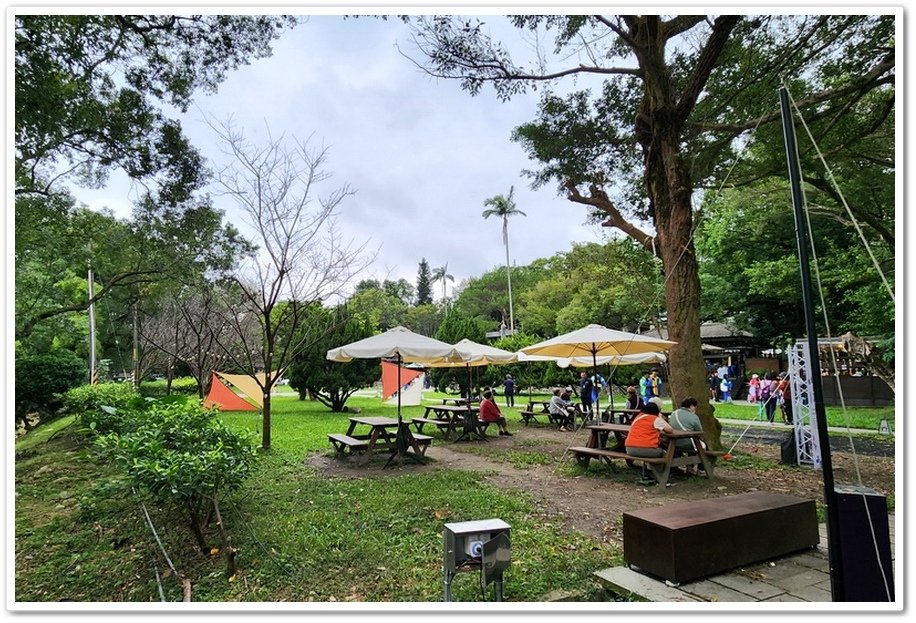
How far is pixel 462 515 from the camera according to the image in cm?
523

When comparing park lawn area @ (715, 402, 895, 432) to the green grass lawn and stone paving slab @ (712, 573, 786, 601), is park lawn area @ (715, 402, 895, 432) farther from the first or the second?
stone paving slab @ (712, 573, 786, 601)

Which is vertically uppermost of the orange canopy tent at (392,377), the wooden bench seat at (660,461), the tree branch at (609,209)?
the tree branch at (609,209)

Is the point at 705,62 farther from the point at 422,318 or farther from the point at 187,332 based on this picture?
the point at 422,318

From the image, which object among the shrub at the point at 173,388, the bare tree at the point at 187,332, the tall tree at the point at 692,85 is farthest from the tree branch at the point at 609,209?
the shrub at the point at 173,388

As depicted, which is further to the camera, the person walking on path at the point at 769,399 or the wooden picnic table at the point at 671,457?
the person walking on path at the point at 769,399

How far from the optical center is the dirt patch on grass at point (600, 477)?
18.4 feet

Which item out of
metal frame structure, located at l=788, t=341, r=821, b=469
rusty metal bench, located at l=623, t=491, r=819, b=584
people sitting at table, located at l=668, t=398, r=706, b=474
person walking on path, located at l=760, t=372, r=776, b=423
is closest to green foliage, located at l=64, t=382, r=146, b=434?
rusty metal bench, located at l=623, t=491, r=819, b=584

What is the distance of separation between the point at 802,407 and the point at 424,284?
74056 millimetres

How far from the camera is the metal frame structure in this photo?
7545 mm

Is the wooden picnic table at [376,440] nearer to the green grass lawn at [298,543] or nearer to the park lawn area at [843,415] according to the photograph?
the green grass lawn at [298,543]

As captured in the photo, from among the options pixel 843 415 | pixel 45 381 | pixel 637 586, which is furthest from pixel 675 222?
pixel 45 381

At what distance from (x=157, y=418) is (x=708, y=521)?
517 cm

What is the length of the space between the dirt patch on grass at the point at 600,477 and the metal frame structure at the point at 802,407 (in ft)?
1.11

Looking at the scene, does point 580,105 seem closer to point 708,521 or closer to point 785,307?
point 708,521
